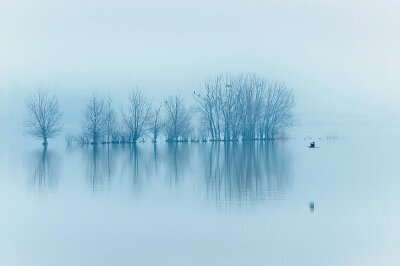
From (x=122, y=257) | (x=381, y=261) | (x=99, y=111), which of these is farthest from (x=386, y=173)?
(x=99, y=111)

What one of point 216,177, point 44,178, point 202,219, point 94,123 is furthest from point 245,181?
point 94,123

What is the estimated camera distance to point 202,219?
32.0 feet

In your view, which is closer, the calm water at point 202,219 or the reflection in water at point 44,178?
the calm water at point 202,219

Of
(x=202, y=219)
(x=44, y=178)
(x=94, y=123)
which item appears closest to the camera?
(x=202, y=219)

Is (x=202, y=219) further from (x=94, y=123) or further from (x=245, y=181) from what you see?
(x=94, y=123)

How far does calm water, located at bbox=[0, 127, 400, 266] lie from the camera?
24.5 ft

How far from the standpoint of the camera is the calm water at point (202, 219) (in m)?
7.48

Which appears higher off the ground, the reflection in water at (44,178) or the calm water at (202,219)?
the reflection in water at (44,178)

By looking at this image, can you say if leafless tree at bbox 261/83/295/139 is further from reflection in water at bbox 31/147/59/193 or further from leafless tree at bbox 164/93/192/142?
reflection in water at bbox 31/147/59/193

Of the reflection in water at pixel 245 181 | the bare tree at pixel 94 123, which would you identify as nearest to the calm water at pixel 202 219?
the reflection in water at pixel 245 181

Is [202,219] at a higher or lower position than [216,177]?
lower

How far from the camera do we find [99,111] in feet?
151

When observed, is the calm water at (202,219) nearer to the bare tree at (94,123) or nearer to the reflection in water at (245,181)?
the reflection in water at (245,181)

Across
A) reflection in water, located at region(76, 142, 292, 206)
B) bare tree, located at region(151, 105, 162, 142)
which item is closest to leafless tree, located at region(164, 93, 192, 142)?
bare tree, located at region(151, 105, 162, 142)
